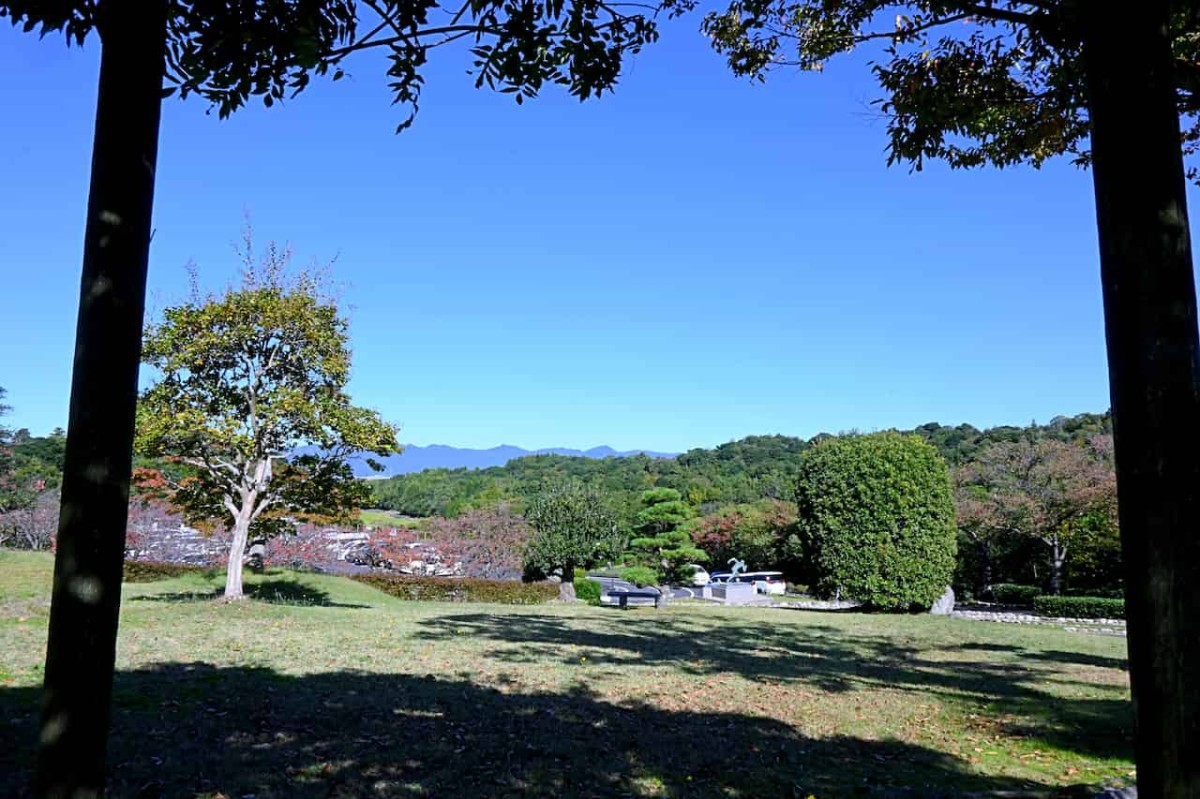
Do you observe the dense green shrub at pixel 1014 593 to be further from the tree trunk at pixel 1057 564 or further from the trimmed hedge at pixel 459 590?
the trimmed hedge at pixel 459 590

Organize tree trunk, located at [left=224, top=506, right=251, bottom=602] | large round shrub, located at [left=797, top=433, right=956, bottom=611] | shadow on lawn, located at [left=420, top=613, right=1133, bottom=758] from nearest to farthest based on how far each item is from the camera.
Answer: shadow on lawn, located at [left=420, top=613, right=1133, bottom=758], tree trunk, located at [left=224, top=506, right=251, bottom=602], large round shrub, located at [left=797, top=433, right=956, bottom=611]

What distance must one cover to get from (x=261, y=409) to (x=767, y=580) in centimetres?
2350

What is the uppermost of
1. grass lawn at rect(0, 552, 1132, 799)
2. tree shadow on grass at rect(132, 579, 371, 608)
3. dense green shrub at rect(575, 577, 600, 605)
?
A: grass lawn at rect(0, 552, 1132, 799)

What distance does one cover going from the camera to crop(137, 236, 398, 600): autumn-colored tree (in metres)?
13.5

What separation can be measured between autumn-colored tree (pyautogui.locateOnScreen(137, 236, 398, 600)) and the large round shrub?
38.7 feet

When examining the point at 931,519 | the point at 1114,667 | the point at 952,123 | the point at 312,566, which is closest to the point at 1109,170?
the point at 952,123

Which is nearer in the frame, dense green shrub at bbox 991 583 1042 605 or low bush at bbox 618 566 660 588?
dense green shrub at bbox 991 583 1042 605

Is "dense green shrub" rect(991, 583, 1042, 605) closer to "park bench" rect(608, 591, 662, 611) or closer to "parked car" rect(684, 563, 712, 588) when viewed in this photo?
"parked car" rect(684, 563, 712, 588)

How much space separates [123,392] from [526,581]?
23.3 metres

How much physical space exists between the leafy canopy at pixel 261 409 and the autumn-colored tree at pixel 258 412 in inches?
0.8

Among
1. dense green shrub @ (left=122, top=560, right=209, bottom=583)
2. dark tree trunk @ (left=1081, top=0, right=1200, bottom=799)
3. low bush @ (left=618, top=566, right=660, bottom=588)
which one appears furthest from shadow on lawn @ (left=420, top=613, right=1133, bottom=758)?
dense green shrub @ (left=122, top=560, right=209, bottom=583)

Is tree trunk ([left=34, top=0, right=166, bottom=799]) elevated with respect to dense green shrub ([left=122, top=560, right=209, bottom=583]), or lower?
elevated

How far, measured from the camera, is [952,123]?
489 centimetres

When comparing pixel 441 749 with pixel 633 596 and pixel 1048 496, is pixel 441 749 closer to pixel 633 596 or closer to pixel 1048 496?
pixel 633 596
